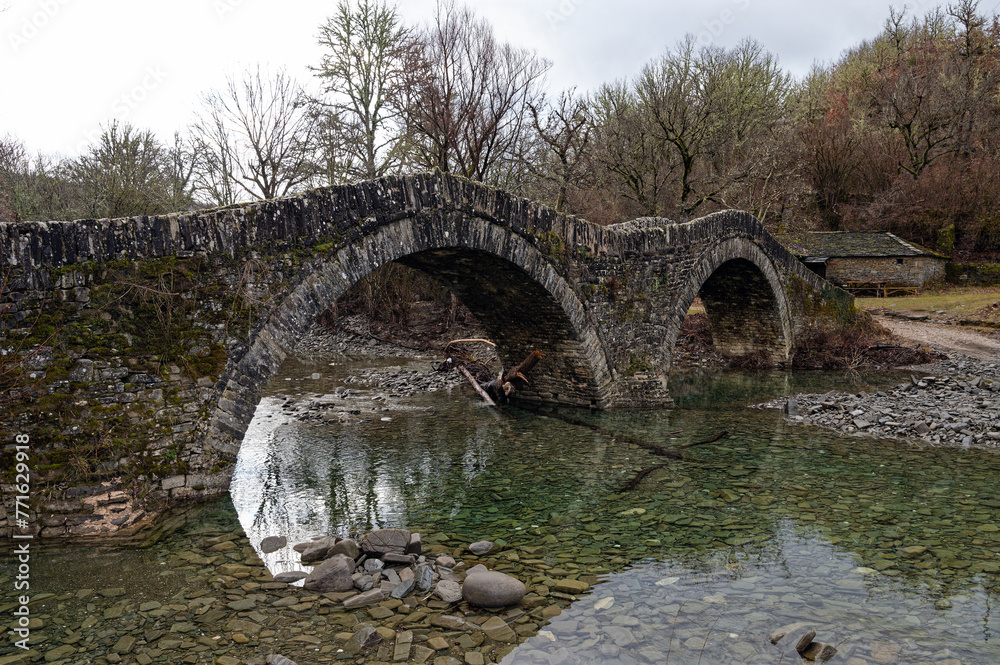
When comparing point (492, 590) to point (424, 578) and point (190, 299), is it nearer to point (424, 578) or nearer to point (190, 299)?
point (424, 578)

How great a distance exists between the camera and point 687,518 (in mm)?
6008

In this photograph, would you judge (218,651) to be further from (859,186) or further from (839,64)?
(839,64)

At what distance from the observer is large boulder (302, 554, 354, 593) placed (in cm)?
461

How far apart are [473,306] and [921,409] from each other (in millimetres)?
7643

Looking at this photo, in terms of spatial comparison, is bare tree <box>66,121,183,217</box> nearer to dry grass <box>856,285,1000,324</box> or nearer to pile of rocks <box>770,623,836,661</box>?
pile of rocks <box>770,623,836,661</box>

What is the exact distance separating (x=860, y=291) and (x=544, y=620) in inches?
1056

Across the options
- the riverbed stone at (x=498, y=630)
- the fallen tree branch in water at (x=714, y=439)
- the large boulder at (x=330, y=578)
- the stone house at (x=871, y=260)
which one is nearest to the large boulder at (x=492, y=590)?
the riverbed stone at (x=498, y=630)

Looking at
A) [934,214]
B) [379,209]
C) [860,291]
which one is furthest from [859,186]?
[379,209]

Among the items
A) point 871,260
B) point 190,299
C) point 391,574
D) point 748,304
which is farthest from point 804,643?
point 871,260

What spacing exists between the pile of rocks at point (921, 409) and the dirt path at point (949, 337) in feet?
8.09

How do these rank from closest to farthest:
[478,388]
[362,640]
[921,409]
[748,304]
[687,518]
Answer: [362,640] → [687,518] → [921,409] → [478,388] → [748,304]

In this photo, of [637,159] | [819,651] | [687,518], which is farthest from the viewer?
[637,159]

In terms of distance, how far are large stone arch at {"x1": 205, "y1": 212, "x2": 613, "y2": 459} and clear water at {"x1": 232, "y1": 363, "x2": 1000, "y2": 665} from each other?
3.14 ft

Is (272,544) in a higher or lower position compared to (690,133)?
lower
